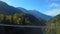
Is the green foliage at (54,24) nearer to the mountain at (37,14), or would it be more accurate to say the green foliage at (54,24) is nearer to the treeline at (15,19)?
the mountain at (37,14)

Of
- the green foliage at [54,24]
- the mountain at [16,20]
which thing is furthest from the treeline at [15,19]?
the green foliage at [54,24]

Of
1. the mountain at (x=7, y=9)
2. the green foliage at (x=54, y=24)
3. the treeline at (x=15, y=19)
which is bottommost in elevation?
the green foliage at (x=54, y=24)

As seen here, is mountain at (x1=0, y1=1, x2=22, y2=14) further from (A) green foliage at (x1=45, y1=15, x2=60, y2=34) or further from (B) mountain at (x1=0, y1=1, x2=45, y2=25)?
(A) green foliage at (x1=45, y1=15, x2=60, y2=34)

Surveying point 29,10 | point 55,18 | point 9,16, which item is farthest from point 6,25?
point 55,18

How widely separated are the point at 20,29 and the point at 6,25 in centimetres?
17

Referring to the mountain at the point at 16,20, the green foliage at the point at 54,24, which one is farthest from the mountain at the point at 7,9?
the green foliage at the point at 54,24

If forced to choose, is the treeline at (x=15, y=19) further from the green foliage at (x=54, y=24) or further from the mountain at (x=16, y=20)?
the green foliage at (x=54, y=24)

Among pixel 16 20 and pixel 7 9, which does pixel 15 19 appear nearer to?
pixel 16 20

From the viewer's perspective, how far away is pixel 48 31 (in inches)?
118

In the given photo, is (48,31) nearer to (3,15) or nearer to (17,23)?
(17,23)

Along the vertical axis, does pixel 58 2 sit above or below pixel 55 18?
above

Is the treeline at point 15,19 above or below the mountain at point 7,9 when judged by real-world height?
below

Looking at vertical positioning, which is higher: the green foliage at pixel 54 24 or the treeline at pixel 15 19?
the treeline at pixel 15 19

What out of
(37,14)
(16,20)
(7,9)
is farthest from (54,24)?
(7,9)
